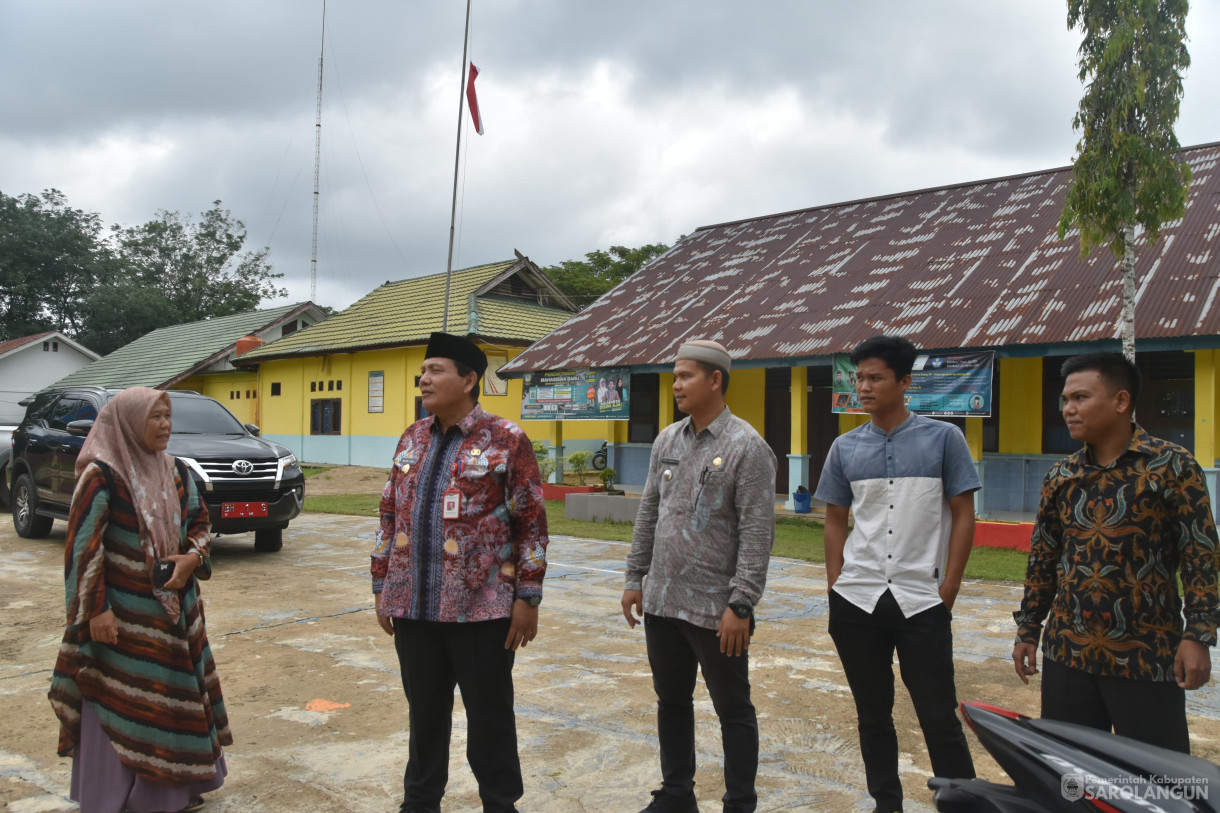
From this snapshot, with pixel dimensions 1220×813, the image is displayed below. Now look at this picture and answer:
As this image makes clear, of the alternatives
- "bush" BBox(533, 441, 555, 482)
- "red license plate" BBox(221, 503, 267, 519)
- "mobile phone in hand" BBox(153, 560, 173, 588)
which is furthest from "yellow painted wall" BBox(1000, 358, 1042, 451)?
"mobile phone in hand" BBox(153, 560, 173, 588)

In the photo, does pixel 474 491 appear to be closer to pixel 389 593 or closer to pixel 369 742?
pixel 389 593

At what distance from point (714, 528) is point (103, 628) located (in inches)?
90.7

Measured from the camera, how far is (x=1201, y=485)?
A: 257cm

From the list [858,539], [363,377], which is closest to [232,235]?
[363,377]

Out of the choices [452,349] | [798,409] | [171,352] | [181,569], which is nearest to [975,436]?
[798,409]

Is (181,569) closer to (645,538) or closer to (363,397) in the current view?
(645,538)

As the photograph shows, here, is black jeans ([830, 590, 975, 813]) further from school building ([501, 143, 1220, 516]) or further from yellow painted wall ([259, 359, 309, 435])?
yellow painted wall ([259, 359, 309, 435])

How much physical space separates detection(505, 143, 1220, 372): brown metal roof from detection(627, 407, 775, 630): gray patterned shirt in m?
8.95

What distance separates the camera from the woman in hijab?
3.30 metres

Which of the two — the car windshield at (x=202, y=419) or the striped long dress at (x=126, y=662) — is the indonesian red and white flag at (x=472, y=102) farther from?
the striped long dress at (x=126, y=662)

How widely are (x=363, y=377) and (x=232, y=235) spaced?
113 feet

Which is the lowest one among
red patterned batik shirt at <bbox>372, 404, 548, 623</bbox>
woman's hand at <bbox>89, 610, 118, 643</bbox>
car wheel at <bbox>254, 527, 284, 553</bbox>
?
car wheel at <bbox>254, 527, 284, 553</bbox>

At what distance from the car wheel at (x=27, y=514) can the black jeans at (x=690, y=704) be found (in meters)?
10.4

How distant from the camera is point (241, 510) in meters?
9.30
